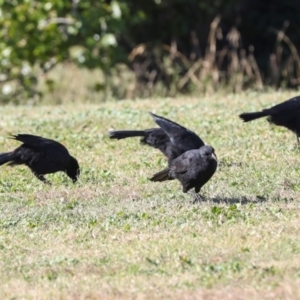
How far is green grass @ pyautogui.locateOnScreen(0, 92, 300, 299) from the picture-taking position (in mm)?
5465

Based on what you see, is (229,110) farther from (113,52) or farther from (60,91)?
(60,91)

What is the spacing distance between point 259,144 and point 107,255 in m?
4.28

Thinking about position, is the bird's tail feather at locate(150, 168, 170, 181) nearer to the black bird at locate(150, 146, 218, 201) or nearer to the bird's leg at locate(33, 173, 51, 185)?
the black bird at locate(150, 146, 218, 201)

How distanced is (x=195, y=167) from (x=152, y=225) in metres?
0.91

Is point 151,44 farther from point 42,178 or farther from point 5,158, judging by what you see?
point 5,158

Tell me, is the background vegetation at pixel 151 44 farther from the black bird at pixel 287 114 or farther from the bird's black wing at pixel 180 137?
the bird's black wing at pixel 180 137

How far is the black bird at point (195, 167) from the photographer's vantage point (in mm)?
7555

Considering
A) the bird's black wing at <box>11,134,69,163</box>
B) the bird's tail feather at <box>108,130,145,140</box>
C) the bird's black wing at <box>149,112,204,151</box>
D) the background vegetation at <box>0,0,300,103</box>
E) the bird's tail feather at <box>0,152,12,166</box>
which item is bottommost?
the background vegetation at <box>0,0,300,103</box>

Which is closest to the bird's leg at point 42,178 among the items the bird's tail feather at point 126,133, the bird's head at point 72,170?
the bird's head at point 72,170

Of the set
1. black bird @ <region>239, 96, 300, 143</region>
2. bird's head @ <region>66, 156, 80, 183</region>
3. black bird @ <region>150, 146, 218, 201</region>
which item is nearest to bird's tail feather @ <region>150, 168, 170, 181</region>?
black bird @ <region>150, 146, 218, 201</region>

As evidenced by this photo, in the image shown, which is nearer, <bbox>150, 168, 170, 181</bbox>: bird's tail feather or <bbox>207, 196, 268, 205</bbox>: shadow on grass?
<bbox>207, 196, 268, 205</bbox>: shadow on grass

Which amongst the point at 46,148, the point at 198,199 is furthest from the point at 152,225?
the point at 46,148

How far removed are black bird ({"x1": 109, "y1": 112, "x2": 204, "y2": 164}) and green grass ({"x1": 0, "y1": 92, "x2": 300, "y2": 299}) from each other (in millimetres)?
355

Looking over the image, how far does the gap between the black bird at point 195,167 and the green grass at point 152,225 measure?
7.0 inches
